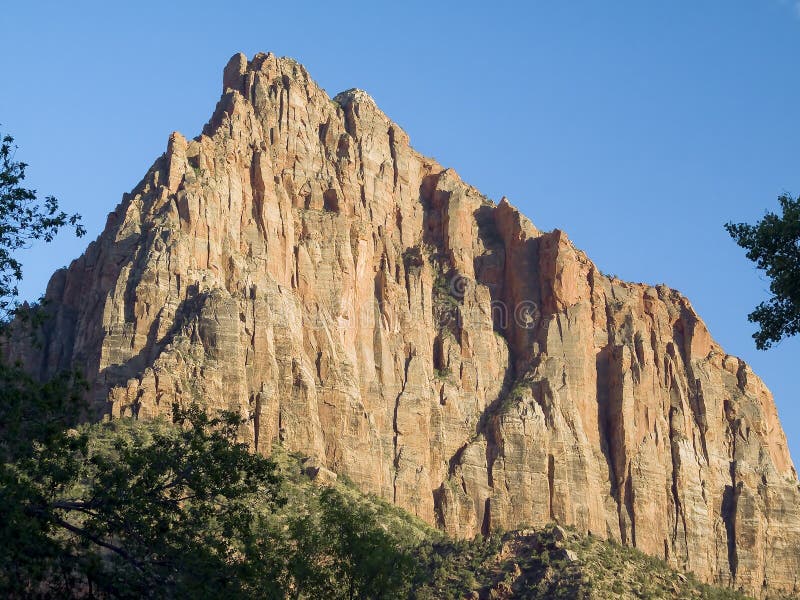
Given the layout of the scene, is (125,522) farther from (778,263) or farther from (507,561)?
(507,561)

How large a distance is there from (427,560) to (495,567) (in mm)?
5723

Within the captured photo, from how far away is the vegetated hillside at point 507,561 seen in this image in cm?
12050

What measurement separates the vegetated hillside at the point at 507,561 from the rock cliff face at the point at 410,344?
4774mm

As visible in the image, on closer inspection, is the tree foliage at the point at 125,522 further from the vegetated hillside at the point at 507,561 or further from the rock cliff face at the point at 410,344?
the rock cliff face at the point at 410,344

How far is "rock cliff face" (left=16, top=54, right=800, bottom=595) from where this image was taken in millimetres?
136000

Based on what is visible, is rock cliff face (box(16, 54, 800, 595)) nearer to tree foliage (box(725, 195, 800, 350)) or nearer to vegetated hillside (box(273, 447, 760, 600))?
vegetated hillside (box(273, 447, 760, 600))

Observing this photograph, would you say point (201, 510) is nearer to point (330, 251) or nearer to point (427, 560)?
point (427, 560)

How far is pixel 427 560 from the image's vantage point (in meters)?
128

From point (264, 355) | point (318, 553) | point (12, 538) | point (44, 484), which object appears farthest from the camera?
point (264, 355)

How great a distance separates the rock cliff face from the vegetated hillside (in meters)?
4.77

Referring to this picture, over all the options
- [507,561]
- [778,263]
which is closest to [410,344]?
[507,561]

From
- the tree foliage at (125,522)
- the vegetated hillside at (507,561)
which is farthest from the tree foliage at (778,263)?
the vegetated hillside at (507,561)

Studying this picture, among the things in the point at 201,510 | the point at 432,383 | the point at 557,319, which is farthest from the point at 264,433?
the point at 201,510

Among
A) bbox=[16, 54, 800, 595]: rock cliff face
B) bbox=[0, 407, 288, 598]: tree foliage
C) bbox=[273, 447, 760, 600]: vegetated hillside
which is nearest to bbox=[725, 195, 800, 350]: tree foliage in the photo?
bbox=[0, 407, 288, 598]: tree foliage
